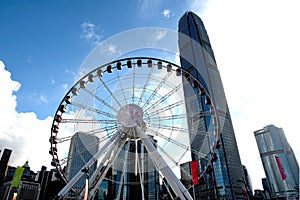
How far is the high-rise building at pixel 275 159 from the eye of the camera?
4552 inches

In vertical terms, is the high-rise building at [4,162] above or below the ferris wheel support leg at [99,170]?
above

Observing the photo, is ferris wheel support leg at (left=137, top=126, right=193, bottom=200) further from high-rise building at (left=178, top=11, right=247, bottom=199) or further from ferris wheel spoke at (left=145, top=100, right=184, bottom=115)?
high-rise building at (left=178, top=11, right=247, bottom=199)

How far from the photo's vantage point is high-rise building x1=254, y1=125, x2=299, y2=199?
116 m

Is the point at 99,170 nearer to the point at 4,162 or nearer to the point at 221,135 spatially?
the point at 221,135

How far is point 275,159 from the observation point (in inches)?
4675

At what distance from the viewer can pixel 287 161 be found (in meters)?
120

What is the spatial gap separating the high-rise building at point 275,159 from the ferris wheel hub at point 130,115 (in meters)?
123

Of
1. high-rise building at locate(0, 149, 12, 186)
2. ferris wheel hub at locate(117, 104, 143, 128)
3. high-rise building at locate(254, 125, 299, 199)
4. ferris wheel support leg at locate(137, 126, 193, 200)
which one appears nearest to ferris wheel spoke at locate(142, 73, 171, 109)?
ferris wheel hub at locate(117, 104, 143, 128)

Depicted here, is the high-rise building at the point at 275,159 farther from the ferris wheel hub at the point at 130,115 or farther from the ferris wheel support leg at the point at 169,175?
the ferris wheel support leg at the point at 169,175

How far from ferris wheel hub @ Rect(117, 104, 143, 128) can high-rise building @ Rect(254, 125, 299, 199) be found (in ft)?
403

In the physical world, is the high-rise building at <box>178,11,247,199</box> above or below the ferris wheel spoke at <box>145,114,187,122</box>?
above

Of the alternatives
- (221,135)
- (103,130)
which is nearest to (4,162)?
(221,135)

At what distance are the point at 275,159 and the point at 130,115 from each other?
12643 cm

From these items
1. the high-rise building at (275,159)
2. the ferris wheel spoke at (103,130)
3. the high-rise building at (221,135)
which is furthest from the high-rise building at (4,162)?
the high-rise building at (275,159)
